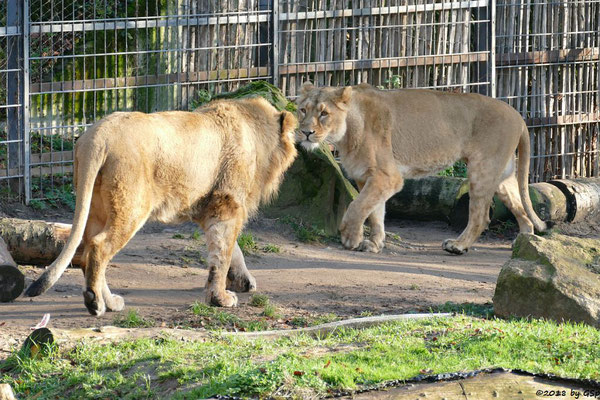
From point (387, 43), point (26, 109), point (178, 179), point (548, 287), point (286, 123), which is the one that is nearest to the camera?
point (548, 287)

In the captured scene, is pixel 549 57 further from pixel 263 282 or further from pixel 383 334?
pixel 383 334

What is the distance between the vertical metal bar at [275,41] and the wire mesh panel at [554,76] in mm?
3557

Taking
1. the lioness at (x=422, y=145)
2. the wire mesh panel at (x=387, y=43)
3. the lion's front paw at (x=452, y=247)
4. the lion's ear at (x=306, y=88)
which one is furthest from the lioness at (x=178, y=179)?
the wire mesh panel at (x=387, y=43)

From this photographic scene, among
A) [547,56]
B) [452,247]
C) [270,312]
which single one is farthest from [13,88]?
[547,56]

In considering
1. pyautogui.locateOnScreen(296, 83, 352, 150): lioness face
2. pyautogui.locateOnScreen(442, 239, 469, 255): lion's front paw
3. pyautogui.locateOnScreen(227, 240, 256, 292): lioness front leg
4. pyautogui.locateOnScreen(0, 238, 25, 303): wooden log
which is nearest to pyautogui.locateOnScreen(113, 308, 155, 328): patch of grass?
pyautogui.locateOnScreen(0, 238, 25, 303): wooden log

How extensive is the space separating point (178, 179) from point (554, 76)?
8.54 m

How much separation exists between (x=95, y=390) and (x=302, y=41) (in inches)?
305

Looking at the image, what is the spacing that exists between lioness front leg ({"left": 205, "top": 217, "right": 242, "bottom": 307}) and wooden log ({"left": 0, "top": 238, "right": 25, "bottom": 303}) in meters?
1.44

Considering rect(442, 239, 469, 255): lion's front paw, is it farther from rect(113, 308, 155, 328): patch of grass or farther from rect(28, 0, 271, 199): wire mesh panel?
rect(113, 308, 155, 328): patch of grass

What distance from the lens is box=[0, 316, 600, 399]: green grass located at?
205 inches

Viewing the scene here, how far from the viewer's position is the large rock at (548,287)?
7.19 metres

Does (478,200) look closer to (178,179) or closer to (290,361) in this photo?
(178,179)

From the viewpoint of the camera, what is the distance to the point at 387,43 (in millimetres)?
13148

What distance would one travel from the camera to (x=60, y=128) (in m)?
11.2
